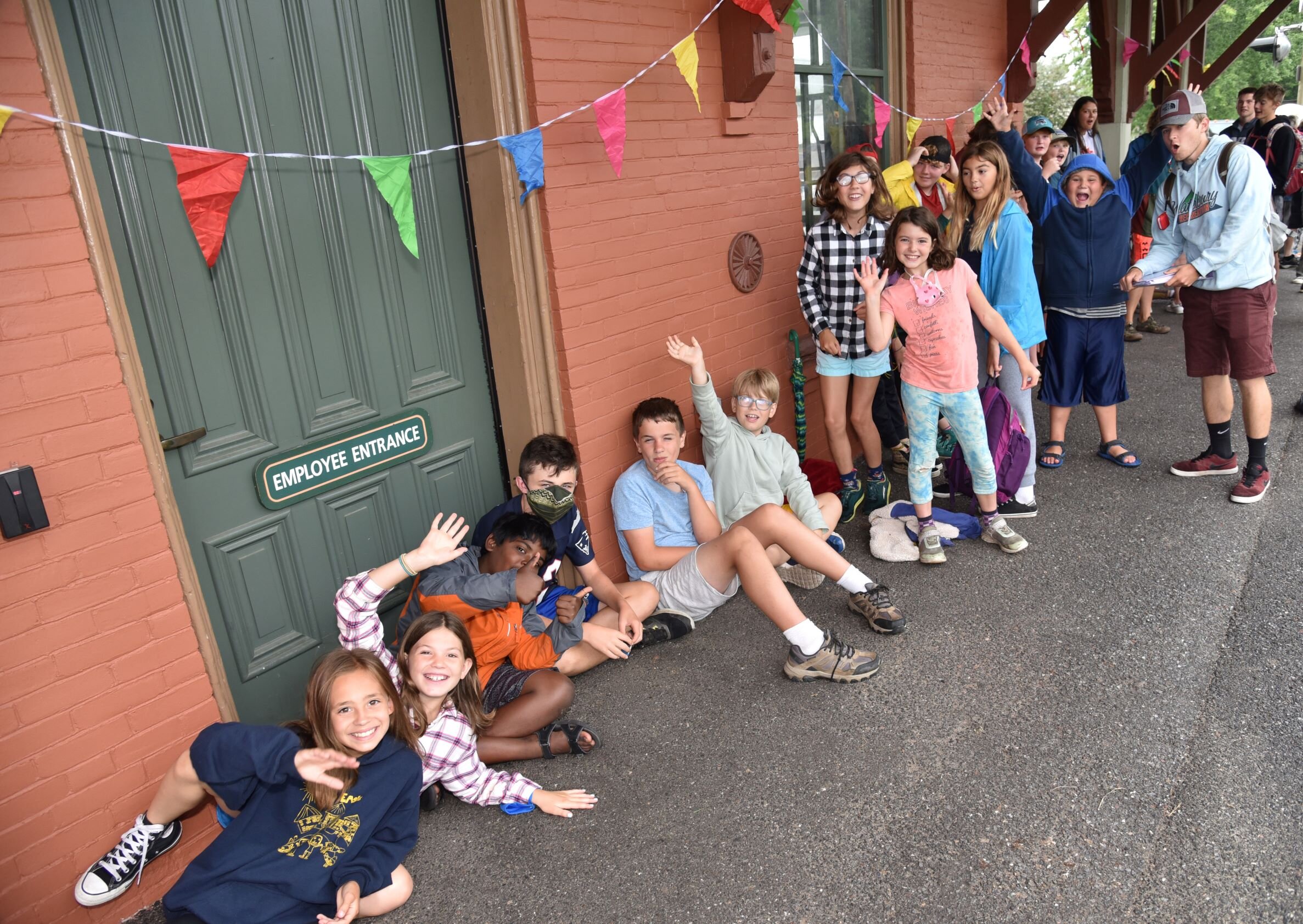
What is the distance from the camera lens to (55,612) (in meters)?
2.42

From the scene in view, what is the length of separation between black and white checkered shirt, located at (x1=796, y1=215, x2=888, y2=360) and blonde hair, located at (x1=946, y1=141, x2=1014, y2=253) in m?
0.45

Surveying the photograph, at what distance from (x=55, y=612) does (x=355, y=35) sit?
86.1 inches

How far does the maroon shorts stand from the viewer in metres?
4.77

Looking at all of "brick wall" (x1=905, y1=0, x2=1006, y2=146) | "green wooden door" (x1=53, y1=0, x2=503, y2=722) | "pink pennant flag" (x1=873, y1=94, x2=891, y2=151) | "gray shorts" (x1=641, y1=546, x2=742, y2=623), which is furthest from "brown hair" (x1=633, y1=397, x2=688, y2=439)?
"brick wall" (x1=905, y1=0, x2=1006, y2=146)

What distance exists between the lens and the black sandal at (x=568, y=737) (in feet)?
10.7

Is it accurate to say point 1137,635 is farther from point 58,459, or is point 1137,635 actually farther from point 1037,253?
A: point 58,459

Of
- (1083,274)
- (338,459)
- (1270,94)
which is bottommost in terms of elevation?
(338,459)

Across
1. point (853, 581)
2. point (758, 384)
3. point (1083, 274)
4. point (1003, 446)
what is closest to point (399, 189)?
point (758, 384)

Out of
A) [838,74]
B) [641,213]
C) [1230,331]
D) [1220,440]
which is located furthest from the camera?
[838,74]

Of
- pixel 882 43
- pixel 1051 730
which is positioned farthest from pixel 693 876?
pixel 882 43

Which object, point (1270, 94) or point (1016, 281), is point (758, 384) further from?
point (1270, 94)

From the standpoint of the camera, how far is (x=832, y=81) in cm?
601

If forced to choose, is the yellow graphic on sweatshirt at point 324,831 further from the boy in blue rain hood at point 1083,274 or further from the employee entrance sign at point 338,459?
the boy in blue rain hood at point 1083,274

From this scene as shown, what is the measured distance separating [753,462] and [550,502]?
3.95 feet
